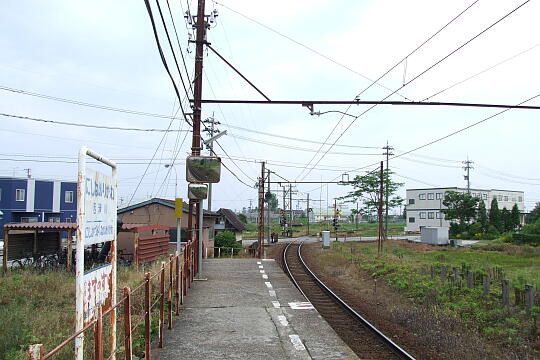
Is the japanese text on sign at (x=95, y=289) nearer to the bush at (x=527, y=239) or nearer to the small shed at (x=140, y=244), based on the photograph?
the small shed at (x=140, y=244)

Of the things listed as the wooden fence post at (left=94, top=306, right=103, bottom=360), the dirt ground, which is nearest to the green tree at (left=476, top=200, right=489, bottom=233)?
the dirt ground

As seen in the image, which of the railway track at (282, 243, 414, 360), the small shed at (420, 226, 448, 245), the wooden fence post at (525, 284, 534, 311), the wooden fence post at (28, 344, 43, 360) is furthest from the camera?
the small shed at (420, 226, 448, 245)

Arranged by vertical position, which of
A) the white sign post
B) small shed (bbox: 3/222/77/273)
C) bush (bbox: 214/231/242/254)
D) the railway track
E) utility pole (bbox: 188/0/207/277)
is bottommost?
the railway track

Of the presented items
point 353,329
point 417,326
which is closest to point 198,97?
point 353,329

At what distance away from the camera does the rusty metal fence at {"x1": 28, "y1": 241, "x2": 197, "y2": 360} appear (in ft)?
12.2

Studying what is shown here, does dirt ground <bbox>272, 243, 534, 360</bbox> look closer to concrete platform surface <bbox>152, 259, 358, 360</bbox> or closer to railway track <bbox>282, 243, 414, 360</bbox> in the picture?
railway track <bbox>282, 243, 414, 360</bbox>

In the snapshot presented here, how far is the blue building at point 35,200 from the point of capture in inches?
1734

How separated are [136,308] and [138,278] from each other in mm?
4288

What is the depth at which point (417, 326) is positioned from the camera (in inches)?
407

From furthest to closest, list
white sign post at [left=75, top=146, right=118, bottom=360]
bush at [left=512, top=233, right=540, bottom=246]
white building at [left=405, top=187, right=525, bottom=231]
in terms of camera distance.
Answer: white building at [left=405, top=187, right=525, bottom=231], bush at [left=512, top=233, right=540, bottom=246], white sign post at [left=75, top=146, right=118, bottom=360]

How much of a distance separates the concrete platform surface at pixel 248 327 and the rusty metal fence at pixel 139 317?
0.34 metres

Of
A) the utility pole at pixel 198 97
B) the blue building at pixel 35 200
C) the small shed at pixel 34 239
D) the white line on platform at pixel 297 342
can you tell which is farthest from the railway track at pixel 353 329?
the blue building at pixel 35 200

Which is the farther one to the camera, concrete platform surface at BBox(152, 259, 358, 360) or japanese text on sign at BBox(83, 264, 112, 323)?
concrete platform surface at BBox(152, 259, 358, 360)

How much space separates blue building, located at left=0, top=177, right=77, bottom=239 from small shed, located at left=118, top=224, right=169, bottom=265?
24924 millimetres
